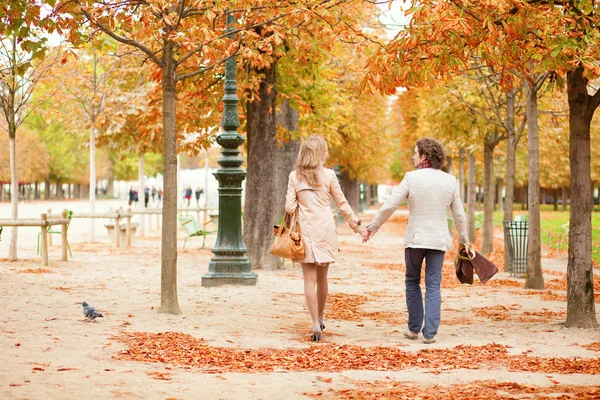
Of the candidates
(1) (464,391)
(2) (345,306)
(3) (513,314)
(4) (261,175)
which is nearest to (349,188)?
(4) (261,175)

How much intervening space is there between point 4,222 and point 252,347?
9694 mm

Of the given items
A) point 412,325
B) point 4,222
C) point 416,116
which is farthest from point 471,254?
point 416,116

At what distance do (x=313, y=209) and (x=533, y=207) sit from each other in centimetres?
606

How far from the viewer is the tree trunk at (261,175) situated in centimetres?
1764

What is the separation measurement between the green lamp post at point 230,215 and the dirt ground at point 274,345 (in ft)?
Result: 1.56

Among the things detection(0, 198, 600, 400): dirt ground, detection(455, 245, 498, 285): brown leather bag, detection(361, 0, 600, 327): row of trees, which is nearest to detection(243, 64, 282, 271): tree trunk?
detection(0, 198, 600, 400): dirt ground

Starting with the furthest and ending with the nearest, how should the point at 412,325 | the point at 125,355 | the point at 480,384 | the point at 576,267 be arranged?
1. the point at 576,267
2. the point at 412,325
3. the point at 125,355
4. the point at 480,384

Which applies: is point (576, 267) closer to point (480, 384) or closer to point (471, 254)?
point (471, 254)

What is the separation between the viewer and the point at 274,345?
870 centimetres

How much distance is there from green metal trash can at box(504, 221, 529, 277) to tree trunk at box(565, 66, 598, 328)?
709 centimetres

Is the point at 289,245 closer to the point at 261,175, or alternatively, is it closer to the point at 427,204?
the point at 427,204

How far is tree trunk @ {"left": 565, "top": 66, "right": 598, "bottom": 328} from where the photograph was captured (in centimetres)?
984

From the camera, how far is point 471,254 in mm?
9266

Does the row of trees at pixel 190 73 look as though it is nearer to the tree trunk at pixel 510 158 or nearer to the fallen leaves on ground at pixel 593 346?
the tree trunk at pixel 510 158
